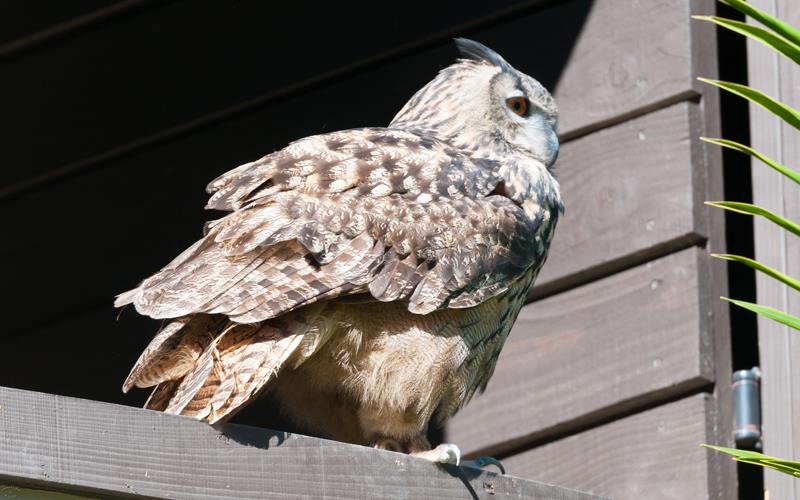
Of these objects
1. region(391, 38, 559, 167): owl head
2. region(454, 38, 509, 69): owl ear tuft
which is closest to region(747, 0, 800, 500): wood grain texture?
region(391, 38, 559, 167): owl head

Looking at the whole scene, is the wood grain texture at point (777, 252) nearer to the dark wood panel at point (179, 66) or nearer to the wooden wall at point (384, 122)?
the wooden wall at point (384, 122)

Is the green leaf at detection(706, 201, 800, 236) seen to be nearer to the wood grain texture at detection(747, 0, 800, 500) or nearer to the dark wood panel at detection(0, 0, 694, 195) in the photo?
the wood grain texture at detection(747, 0, 800, 500)

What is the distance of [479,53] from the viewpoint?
128 inches

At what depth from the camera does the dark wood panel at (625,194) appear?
3309 millimetres

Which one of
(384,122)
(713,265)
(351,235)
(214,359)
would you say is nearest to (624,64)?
(713,265)

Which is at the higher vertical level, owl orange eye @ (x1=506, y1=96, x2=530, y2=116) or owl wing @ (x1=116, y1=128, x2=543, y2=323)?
owl orange eye @ (x1=506, y1=96, x2=530, y2=116)

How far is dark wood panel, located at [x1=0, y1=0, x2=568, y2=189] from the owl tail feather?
161cm

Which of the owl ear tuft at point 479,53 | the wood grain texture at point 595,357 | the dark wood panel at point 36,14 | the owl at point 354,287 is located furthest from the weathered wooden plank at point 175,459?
the dark wood panel at point 36,14

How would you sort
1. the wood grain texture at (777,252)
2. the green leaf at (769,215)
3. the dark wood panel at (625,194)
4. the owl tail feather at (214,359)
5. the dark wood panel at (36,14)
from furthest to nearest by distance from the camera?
the dark wood panel at (36,14) → the dark wood panel at (625,194) → the wood grain texture at (777,252) → the owl tail feather at (214,359) → the green leaf at (769,215)

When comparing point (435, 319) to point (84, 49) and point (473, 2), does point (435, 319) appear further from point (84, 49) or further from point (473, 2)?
point (84, 49)

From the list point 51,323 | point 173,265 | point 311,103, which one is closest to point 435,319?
point 173,265

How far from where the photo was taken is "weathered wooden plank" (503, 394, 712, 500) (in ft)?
10.1

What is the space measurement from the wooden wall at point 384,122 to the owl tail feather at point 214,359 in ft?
3.80

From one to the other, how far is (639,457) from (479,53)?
3.36ft
